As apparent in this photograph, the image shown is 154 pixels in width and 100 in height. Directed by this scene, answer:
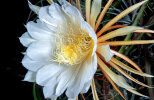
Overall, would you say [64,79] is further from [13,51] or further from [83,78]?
[13,51]

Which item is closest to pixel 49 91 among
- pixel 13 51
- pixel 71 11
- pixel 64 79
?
pixel 64 79

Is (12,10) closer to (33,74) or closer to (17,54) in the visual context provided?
(17,54)

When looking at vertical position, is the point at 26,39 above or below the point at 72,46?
above

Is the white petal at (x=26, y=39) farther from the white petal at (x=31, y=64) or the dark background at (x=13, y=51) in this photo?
the dark background at (x=13, y=51)

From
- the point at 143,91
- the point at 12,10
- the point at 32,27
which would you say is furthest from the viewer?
the point at 12,10

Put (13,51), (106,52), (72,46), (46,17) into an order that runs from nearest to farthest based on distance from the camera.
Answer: (106,52)
(46,17)
(72,46)
(13,51)

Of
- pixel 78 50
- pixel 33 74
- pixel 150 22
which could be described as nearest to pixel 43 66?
pixel 33 74

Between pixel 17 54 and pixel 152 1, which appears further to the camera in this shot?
pixel 17 54
